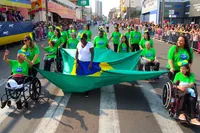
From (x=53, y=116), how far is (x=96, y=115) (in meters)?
0.96

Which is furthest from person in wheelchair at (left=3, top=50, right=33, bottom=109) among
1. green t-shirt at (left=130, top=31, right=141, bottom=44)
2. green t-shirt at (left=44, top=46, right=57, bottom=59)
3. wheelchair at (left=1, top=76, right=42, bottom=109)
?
green t-shirt at (left=130, top=31, right=141, bottom=44)

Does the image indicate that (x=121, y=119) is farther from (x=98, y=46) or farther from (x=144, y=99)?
(x=98, y=46)

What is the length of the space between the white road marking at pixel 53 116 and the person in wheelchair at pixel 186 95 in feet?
8.30

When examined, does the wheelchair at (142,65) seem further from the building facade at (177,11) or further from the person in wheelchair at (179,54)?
the building facade at (177,11)

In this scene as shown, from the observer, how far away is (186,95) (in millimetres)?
4449

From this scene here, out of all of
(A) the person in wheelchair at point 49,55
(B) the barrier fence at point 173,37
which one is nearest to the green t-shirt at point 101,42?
(A) the person in wheelchair at point 49,55

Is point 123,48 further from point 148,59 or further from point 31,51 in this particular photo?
point 31,51

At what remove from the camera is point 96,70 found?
6.47 m

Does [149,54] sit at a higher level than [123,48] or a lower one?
lower

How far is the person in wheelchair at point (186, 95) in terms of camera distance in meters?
4.35

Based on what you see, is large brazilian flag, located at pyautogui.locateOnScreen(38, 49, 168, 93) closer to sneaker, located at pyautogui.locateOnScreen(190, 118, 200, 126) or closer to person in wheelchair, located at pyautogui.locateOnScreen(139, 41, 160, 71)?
sneaker, located at pyautogui.locateOnScreen(190, 118, 200, 126)

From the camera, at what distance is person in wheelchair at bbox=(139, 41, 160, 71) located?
26.2 feet

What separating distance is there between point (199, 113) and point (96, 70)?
9.98 ft

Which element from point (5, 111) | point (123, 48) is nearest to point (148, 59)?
point (123, 48)
